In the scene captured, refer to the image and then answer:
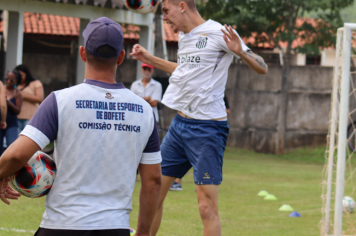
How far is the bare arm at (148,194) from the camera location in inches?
102

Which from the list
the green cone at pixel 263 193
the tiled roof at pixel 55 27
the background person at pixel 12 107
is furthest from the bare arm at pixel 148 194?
the tiled roof at pixel 55 27

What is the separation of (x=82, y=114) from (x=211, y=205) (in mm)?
1972

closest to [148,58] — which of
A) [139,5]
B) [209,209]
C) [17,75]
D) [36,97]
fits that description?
[209,209]

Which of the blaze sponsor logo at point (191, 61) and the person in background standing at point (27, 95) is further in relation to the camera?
the person in background standing at point (27, 95)

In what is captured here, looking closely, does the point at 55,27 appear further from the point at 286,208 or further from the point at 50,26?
the point at 286,208

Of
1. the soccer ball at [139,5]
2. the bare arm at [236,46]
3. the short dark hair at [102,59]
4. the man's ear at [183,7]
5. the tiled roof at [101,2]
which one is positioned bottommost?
the short dark hair at [102,59]

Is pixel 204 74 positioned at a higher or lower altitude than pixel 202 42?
lower

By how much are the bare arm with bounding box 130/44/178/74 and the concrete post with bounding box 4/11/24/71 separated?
6570 mm

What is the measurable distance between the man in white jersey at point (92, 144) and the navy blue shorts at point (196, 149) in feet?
5.15

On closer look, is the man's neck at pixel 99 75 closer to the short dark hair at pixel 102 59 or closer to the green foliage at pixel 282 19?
the short dark hair at pixel 102 59

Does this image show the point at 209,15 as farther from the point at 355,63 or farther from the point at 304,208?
the point at 304,208

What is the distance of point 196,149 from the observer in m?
4.07

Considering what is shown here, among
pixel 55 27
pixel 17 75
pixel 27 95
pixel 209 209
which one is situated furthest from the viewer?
pixel 55 27

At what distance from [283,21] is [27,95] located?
9.83 meters
